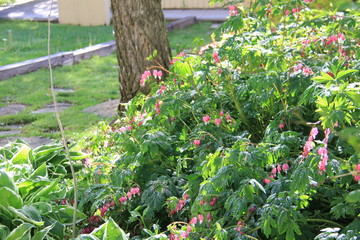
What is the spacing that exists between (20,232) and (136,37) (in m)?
2.82

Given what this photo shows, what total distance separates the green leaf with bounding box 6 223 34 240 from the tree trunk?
2.58m

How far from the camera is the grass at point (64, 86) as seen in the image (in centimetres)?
599

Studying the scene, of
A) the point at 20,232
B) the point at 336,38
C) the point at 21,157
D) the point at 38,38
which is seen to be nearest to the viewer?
the point at 20,232

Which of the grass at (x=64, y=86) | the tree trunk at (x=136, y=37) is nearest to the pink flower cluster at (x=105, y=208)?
the grass at (x=64, y=86)

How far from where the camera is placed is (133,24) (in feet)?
17.6

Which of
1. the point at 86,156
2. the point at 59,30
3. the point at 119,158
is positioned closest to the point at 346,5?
the point at 119,158

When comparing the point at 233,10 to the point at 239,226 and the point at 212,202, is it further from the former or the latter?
the point at 239,226

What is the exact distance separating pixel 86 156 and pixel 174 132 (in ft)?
2.76

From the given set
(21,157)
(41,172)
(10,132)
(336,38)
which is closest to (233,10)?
(336,38)

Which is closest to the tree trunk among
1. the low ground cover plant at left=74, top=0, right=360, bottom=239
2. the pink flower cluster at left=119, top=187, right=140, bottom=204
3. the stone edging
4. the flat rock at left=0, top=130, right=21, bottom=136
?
the flat rock at left=0, top=130, right=21, bottom=136

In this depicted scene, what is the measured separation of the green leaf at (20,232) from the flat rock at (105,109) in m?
3.32

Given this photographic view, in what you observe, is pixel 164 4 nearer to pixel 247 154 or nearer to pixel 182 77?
pixel 182 77

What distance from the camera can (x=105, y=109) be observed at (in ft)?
21.5

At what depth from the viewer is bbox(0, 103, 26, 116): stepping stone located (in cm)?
648
